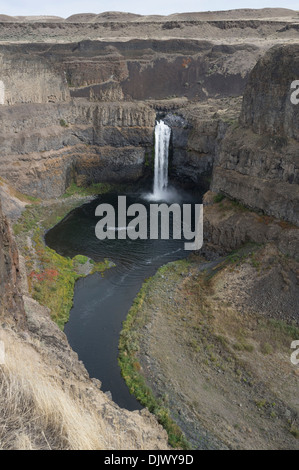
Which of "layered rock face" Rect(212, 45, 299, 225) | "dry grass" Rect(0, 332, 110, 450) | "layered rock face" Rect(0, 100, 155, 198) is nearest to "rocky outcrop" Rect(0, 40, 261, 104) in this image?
"layered rock face" Rect(0, 100, 155, 198)

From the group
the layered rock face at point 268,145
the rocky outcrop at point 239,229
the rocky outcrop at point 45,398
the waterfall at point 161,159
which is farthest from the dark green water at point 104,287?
the waterfall at point 161,159

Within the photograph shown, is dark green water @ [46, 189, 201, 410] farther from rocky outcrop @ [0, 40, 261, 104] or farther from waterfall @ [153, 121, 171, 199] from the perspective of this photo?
rocky outcrop @ [0, 40, 261, 104]

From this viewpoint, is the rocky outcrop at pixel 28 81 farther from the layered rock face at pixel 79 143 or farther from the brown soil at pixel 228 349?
the brown soil at pixel 228 349

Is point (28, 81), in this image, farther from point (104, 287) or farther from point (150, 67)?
point (150, 67)

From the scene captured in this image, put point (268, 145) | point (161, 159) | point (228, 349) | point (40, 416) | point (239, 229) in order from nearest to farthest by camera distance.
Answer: point (40, 416)
point (228, 349)
point (268, 145)
point (239, 229)
point (161, 159)

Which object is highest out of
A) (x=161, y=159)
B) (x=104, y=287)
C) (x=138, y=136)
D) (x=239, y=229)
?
(x=138, y=136)

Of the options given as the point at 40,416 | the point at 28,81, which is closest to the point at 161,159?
the point at 28,81
